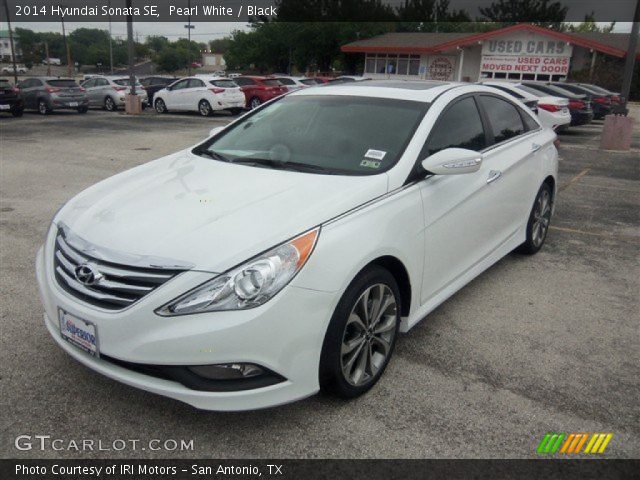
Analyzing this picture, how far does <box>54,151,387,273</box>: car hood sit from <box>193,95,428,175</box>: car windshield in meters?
0.19

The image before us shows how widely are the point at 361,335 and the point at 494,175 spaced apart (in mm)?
1898

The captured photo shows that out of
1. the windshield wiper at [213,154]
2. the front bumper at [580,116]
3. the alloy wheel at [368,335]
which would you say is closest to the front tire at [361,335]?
the alloy wheel at [368,335]

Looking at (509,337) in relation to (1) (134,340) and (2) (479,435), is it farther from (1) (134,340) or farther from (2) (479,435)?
(1) (134,340)

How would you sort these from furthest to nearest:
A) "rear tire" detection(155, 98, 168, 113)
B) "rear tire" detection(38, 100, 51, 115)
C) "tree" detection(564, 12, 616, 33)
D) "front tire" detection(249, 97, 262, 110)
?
"tree" detection(564, 12, 616, 33)
"front tire" detection(249, 97, 262, 110)
"rear tire" detection(155, 98, 168, 113)
"rear tire" detection(38, 100, 51, 115)

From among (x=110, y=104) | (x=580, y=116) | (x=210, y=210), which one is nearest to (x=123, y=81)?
(x=110, y=104)

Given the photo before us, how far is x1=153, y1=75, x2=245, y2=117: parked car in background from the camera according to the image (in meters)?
20.6

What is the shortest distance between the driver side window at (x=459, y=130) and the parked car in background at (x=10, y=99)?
62.0ft

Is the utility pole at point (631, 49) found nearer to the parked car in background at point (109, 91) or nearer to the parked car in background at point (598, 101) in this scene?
the parked car in background at point (598, 101)

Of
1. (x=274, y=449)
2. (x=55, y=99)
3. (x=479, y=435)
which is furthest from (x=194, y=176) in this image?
(x=55, y=99)

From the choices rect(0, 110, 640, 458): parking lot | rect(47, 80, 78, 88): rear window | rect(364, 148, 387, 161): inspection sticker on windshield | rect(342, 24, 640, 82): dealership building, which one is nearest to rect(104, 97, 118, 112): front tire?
rect(47, 80, 78, 88): rear window

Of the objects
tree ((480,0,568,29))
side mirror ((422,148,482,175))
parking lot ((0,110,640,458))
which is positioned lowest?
parking lot ((0,110,640,458))

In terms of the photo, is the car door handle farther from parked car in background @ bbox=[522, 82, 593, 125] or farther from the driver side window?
parked car in background @ bbox=[522, 82, 593, 125]

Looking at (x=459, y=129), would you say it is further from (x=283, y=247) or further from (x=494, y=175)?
(x=283, y=247)

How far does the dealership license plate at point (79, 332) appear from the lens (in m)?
2.58
